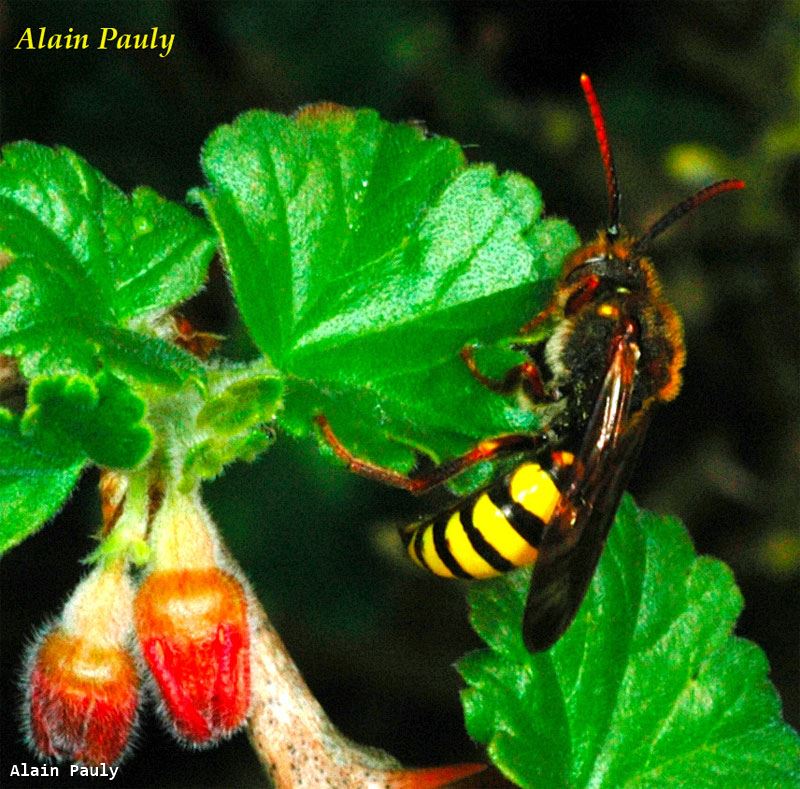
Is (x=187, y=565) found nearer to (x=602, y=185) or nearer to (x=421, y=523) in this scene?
(x=421, y=523)

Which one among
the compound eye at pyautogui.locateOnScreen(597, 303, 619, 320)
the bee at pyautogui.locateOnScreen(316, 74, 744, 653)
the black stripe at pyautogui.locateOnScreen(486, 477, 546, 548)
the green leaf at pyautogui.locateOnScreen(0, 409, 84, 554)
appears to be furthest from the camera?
the compound eye at pyautogui.locateOnScreen(597, 303, 619, 320)

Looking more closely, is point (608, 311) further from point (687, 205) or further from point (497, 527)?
point (497, 527)

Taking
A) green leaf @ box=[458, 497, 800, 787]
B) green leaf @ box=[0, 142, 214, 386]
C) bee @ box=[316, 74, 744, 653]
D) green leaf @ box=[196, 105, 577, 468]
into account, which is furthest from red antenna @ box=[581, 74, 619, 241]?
green leaf @ box=[0, 142, 214, 386]

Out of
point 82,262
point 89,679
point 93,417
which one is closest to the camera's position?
point 93,417

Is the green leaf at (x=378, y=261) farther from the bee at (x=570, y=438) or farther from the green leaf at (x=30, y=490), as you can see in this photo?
the green leaf at (x=30, y=490)

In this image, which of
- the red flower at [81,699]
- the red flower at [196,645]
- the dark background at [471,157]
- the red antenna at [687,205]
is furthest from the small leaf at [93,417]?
the dark background at [471,157]

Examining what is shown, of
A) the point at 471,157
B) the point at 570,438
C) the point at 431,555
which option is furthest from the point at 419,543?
the point at 471,157

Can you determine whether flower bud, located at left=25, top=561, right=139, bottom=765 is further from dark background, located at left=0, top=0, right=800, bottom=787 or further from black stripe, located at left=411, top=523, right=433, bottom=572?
dark background, located at left=0, top=0, right=800, bottom=787

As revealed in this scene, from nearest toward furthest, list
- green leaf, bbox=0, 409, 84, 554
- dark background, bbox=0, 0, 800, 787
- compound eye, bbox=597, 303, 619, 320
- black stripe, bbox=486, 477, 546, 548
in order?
green leaf, bbox=0, 409, 84, 554 → black stripe, bbox=486, 477, 546, 548 → compound eye, bbox=597, 303, 619, 320 → dark background, bbox=0, 0, 800, 787
